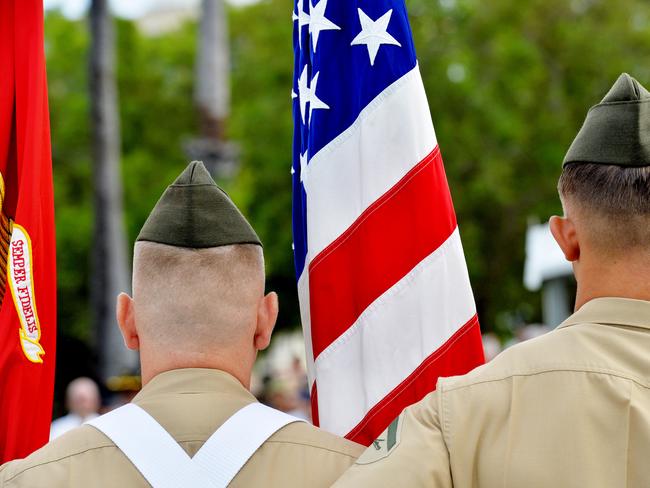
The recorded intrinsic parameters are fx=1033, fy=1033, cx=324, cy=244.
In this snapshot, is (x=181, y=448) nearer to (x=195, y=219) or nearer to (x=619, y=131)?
(x=195, y=219)

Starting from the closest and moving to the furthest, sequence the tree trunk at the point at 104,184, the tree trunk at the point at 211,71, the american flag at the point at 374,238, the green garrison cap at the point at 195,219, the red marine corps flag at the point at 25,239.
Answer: the green garrison cap at the point at 195,219 < the red marine corps flag at the point at 25,239 < the american flag at the point at 374,238 < the tree trunk at the point at 104,184 < the tree trunk at the point at 211,71

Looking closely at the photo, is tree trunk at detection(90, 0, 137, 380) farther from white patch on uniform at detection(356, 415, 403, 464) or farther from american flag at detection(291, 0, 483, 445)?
white patch on uniform at detection(356, 415, 403, 464)

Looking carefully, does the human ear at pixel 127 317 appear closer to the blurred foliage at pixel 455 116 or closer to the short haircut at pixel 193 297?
the short haircut at pixel 193 297

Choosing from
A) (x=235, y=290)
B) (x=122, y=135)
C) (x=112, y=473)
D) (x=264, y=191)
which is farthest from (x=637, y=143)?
(x=122, y=135)

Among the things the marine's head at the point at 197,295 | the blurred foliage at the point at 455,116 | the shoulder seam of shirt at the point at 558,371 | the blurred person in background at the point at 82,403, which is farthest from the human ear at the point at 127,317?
the blurred foliage at the point at 455,116

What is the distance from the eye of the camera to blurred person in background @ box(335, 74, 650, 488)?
7.09ft

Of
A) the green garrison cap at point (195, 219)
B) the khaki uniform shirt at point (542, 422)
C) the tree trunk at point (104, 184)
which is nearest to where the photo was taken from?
the khaki uniform shirt at point (542, 422)

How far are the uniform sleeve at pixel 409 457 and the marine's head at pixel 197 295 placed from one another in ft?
1.43

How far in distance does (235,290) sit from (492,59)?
22.2 metres

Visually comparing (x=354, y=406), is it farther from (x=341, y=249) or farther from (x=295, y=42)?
(x=295, y=42)

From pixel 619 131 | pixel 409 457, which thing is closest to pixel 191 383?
pixel 409 457

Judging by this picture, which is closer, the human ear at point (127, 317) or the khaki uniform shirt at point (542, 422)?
the khaki uniform shirt at point (542, 422)

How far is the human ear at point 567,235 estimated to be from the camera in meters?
2.37

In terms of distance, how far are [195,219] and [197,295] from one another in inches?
8.5
